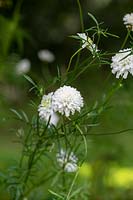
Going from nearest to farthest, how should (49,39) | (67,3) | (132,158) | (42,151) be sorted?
1. (42,151)
2. (132,158)
3. (67,3)
4. (49,39)

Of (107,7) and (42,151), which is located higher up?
(107,7)

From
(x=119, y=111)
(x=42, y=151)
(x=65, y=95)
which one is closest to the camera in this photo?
(x=65, y=95)

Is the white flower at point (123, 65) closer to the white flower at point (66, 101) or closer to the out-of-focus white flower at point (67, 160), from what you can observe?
the white flower at point (66, 101)

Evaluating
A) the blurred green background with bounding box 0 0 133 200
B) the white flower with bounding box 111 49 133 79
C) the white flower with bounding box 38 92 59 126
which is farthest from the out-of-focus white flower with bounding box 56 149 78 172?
the white flower with bounding box 111 49 133 79

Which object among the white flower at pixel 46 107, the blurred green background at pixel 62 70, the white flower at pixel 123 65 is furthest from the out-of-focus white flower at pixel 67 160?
the white flower at pixel 123 65

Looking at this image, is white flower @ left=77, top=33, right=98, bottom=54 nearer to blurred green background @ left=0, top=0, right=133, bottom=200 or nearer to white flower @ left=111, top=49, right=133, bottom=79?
white flower @ left=111, top=49, right=133, bottom=79

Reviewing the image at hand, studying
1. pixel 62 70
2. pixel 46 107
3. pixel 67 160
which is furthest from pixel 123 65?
pixel 62 70

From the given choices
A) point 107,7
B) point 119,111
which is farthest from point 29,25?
point 119,111

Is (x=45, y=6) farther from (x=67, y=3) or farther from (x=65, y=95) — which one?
(x=65, y=95)
